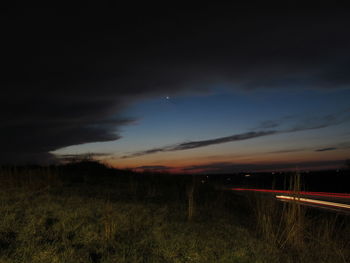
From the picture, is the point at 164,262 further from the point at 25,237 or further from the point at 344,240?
the point at 344,240

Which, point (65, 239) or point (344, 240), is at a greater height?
point (65, 239)

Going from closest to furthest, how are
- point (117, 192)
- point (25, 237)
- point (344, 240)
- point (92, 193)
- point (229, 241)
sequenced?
point (25, 237) → point (229, 241) → point (344, 240) → point (92, 193) → point (117, 192)

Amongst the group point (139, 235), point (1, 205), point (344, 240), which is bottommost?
point (344, 240)

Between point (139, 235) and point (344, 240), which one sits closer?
point (139, 235)

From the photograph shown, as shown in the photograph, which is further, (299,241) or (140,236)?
(299,241)

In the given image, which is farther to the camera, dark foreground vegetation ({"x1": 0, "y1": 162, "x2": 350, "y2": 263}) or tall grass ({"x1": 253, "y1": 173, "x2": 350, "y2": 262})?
tall grass ({"x1": 253, "y1": 173, "x2": 350, "y2": 262})

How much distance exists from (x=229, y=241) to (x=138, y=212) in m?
2.42

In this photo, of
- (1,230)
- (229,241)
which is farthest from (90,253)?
(229,241)

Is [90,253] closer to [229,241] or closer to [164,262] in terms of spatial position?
[164,262]

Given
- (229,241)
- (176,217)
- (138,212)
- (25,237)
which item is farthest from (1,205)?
(229,241)

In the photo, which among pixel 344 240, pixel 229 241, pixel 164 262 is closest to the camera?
pixel 164 262

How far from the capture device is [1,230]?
18.1ft

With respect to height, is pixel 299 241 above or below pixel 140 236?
below

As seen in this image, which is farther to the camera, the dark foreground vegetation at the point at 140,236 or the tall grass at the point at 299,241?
the tall grass at the point at 299,241
